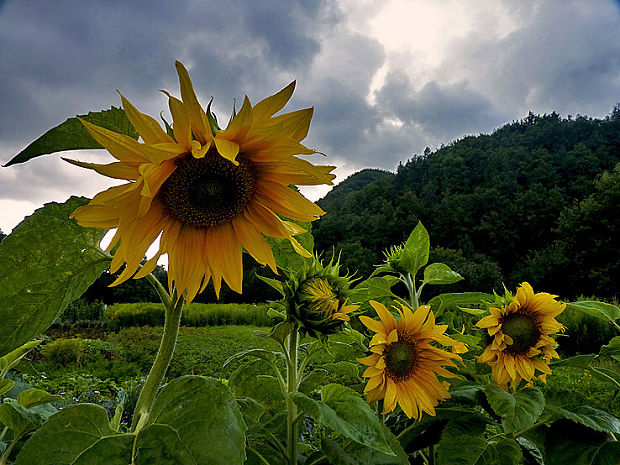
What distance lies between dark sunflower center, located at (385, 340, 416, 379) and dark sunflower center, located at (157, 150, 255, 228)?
44 centimetres

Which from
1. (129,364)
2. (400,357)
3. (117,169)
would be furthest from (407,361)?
(129,364)

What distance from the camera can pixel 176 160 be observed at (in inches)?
17.5

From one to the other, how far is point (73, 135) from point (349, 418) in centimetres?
44

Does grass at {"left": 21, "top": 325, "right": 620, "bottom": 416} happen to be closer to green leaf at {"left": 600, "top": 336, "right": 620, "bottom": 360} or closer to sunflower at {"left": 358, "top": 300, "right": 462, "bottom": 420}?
green leaf at {"left": 600, "top": 336, "right": 620, "bottom": 360}

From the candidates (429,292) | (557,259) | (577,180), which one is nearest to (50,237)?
(429,292)

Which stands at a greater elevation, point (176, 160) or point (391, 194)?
point (391, 194)

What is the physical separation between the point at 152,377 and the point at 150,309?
9004mm

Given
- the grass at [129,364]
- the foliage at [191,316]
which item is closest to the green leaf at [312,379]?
the grass at [129,364]

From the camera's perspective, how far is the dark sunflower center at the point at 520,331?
830mm

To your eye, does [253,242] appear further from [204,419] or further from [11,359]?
[11,359]

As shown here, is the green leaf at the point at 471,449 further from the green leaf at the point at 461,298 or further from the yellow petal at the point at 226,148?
the yellow petal at the point at 226,148

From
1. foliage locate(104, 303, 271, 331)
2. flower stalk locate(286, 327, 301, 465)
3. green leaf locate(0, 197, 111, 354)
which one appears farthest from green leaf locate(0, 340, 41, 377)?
foliage locate(104, 303, 271, 331)

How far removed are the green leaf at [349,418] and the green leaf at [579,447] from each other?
35 centimetres

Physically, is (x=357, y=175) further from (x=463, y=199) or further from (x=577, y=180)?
(x=577, y=180)
